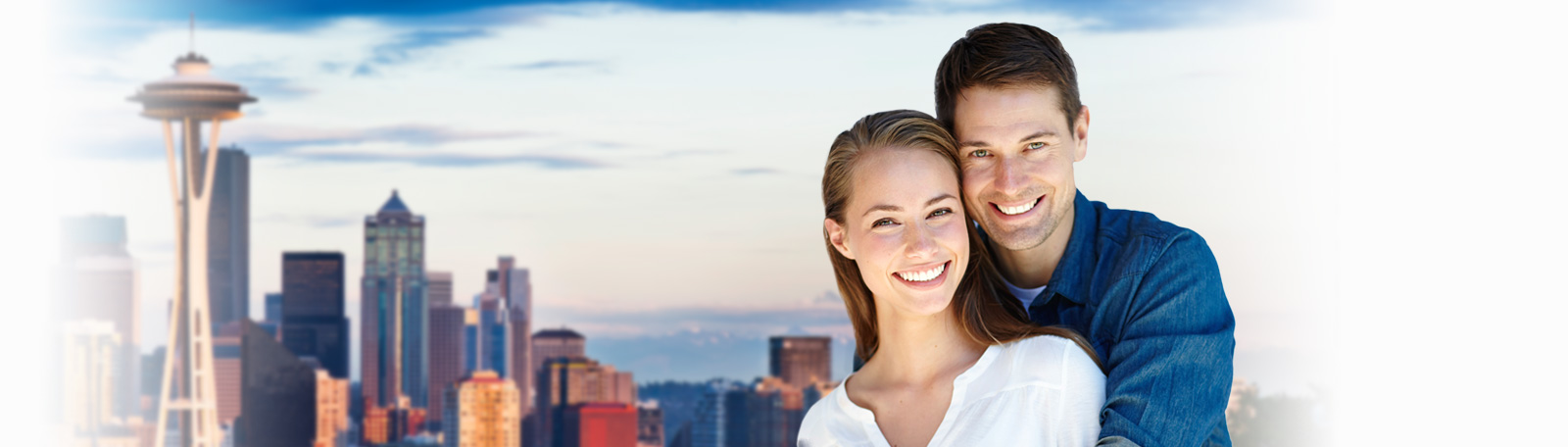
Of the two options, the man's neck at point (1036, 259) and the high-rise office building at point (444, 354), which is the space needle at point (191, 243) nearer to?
the high-rise office building at point (444, 354)

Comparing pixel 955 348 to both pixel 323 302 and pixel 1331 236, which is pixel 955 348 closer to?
pixel 1331 236

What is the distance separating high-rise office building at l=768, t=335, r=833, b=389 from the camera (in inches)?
527

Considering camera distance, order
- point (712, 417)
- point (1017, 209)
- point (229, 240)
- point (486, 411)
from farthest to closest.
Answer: point (229, 240) < point (486, 411) < point (712, 417) < point (1017, 209)

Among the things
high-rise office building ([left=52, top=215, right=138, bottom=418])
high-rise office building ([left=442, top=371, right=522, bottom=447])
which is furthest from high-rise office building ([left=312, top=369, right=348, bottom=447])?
high-rise office building ([left=52, top=215, right=138, bottom=418])

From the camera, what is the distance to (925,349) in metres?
1.94

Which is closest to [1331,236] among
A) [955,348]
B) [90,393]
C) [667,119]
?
[667,119]

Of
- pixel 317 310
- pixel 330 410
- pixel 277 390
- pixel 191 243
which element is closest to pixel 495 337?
pixel 317 310

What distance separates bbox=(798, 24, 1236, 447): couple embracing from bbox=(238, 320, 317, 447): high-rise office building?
21379 millimetres

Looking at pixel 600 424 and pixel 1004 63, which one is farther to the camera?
pixel 600 424

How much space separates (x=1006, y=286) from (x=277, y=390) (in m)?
22.4

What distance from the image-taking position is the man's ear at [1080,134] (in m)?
2.10

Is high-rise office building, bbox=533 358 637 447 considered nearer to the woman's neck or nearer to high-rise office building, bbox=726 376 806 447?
high-rise office building, bbox=726 376 806 447

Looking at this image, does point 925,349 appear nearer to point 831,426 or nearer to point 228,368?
point 831,426

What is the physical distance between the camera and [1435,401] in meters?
7.95
